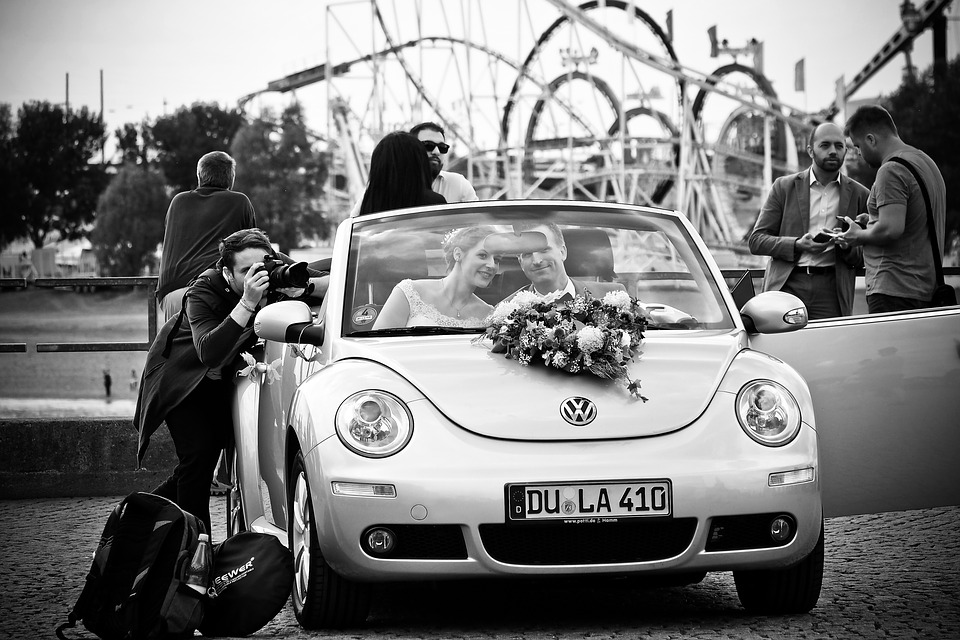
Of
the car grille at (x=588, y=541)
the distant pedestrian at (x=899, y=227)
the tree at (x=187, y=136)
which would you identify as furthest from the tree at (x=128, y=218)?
the car grille at (x=588, y=541)

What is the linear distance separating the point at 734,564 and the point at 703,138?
65.8 metres

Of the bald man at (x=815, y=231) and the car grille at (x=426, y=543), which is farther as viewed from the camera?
the bald man at (x=815, y=231)

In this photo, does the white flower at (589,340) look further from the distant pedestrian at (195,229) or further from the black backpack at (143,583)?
the distant pedestrian at (195,229)

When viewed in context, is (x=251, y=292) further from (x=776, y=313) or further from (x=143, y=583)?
(x=776, y=313)

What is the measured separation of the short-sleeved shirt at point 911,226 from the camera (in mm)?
6781

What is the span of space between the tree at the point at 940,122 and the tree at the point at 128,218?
4772 cm

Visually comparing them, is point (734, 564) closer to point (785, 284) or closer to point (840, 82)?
point (785, 284)

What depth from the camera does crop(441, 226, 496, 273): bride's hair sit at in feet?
16.3

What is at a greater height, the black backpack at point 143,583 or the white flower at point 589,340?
the white flower at point 589,340

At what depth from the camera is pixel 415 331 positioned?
183 inches

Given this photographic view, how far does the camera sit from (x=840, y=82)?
71.9m

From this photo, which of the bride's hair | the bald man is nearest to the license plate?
the bride's hair

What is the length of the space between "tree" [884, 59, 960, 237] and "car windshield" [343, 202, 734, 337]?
5685 cm

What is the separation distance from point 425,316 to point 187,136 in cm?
9017
